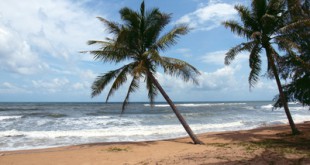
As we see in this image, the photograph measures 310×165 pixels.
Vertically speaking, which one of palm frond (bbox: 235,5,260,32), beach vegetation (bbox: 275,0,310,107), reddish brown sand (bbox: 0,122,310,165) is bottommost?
reddish brown sand (bbox: 0,122,310,165)

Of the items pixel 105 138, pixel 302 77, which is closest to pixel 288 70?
pixel 302 77

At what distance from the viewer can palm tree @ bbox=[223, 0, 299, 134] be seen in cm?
1171

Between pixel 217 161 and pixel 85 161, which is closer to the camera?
pixel 217 161

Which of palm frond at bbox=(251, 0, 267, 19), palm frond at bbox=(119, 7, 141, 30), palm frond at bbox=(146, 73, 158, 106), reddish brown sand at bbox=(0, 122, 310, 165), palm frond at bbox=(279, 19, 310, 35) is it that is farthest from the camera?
palm frond at bbox=(146, 73, 158, 106)

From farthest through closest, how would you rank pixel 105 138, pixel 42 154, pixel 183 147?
pixel 105 138 < pixel 183 147 < pixel 42 154

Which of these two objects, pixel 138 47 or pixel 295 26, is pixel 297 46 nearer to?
pixel 295 26

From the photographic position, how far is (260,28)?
477 inches

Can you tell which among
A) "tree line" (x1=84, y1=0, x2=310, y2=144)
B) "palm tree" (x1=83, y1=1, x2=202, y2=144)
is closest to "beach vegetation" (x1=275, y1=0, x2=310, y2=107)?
"tree line" (x1=84, y1=0, x2=310, y2=144)

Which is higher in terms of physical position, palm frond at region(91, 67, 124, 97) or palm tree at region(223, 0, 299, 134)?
palm tree at region(223, 0, 299, 134)

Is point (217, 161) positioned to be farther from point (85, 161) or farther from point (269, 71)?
point (269, 71)

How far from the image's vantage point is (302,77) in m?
12.1

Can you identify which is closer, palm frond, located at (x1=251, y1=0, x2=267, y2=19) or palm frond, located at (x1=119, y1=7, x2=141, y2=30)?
palm frond, located at (x1=119, y1=7, x2=141, y2=30)

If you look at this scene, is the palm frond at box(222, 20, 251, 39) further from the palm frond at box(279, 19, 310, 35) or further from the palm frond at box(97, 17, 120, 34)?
the palm frond at box(97, 17, 120, 34)

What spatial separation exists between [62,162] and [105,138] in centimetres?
634
